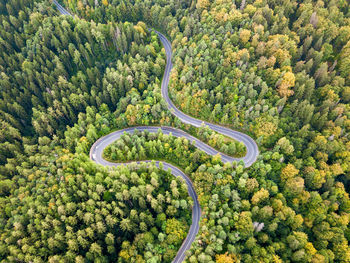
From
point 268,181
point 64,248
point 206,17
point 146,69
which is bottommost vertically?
point 64,248

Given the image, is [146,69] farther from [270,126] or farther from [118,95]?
[270,126]

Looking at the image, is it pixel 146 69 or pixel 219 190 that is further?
pixel 146 69

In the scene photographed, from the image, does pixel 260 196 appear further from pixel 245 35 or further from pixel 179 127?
pixel 245 35

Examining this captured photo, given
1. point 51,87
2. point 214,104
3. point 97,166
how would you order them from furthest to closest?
point 51,87 → point 214,104 → point 97,166

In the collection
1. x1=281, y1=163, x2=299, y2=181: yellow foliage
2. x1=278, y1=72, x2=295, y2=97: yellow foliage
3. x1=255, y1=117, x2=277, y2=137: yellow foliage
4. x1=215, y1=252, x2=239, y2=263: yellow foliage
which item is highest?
x1=278, y1=72, x2=295, y2=97: yellow foliage

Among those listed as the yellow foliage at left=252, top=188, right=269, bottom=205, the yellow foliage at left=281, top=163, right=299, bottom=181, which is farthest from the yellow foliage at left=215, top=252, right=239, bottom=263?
the yellow foliage at left=281, top=163, right=299, bottom=181

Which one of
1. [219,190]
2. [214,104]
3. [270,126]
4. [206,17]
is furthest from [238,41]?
[219,190]

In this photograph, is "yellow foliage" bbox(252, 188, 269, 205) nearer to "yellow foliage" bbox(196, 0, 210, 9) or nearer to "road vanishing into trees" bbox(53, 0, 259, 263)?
"road vanishing into trees" bbox(53, 0, 259, 263)

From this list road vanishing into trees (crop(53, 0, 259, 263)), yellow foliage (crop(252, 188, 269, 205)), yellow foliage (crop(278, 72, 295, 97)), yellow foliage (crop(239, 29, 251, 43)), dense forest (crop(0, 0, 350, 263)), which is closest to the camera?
dense forest (crop(0, 0, 350, 263))
